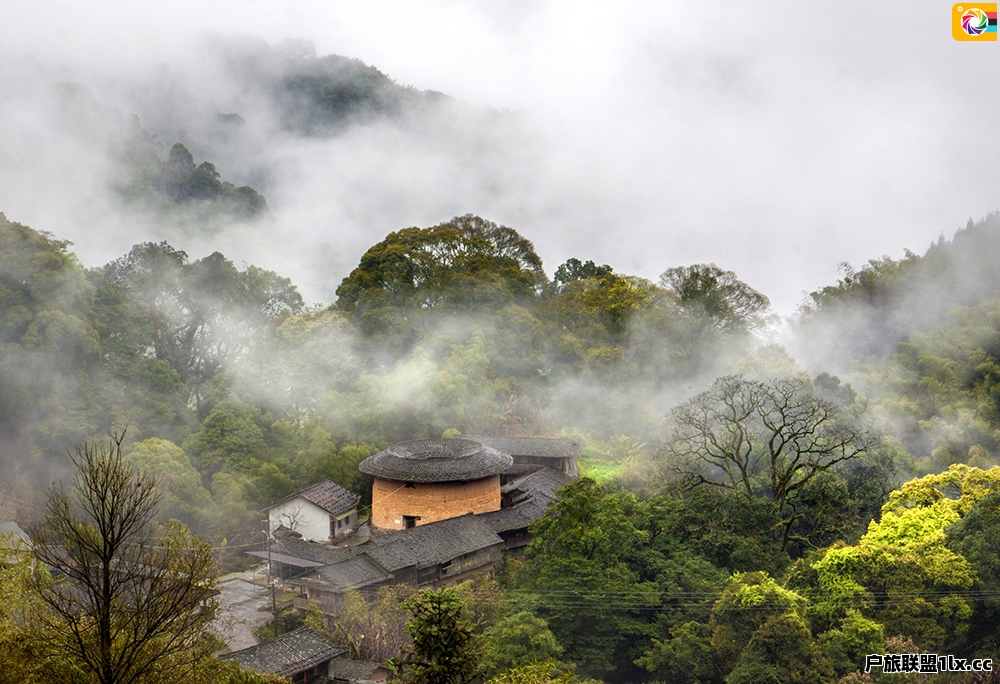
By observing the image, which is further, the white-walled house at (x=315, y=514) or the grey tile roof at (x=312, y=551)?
the white-walled house at (x=315, y=514)

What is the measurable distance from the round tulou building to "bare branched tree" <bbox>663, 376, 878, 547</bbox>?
227 inches

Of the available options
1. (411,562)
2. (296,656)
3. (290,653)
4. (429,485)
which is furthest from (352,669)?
(429,485)

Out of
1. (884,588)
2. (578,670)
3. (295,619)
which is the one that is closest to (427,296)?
(295,619)

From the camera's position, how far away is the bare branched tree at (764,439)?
19516mm

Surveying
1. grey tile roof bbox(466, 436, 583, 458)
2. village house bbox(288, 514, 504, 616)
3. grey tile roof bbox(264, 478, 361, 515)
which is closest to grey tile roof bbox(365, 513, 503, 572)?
village house bbox(288, 514, 504, 616)

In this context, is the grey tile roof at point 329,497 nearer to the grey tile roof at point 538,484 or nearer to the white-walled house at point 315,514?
the white-walled house at point 315,514

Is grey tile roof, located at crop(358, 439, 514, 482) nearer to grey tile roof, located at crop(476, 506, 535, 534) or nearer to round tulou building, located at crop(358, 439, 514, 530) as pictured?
round tulou building, located at crop(358, 439, 514, 530)

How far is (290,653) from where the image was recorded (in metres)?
14.3

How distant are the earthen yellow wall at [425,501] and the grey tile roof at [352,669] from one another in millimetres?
6735

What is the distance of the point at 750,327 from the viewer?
1407 inches

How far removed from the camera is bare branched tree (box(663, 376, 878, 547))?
1952 centimetres

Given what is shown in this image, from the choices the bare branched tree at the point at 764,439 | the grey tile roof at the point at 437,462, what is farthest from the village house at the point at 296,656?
the bare branched tree at the point at 764,439

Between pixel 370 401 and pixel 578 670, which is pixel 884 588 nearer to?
pixel 578 670

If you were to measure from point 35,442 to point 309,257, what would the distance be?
27.9 metres
